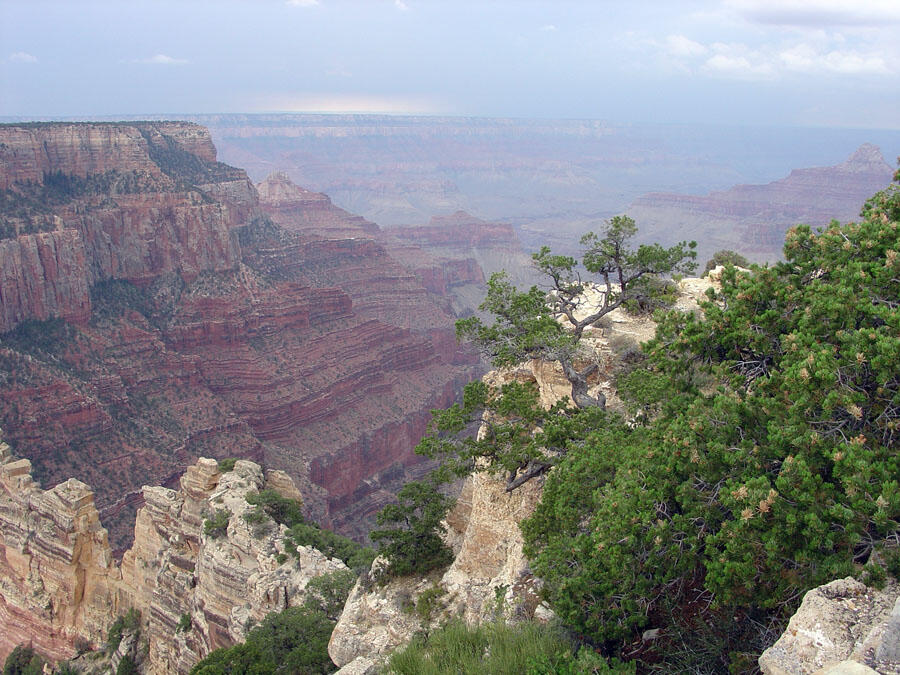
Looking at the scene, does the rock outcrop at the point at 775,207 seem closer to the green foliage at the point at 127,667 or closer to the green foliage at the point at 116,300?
the green foliage at the point at 116,300

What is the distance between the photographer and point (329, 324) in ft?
227

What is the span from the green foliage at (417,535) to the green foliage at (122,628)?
1568cm

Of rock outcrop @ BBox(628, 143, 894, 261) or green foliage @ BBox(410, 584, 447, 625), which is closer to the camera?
green foliage @ BBox(410, 584, 447, 625)

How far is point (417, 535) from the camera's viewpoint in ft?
59.0

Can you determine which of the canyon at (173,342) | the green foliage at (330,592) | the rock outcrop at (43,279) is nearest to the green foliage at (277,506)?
the green foliage at (330,592)

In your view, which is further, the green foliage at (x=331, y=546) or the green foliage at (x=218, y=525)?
the green foliage at (x=218, y=525)

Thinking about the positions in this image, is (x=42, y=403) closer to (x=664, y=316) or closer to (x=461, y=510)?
(x=461, y=510)

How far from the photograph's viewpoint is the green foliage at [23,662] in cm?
2828

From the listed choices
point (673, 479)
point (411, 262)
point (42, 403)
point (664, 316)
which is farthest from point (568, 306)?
point (411, 262)

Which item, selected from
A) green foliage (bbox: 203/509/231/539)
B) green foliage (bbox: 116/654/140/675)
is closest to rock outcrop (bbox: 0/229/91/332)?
green foliage (bbox: 116/654/140/675)

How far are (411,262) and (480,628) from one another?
11568 cm

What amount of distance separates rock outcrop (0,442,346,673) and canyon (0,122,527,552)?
6106 millimetres

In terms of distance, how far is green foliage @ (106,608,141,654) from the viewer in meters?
27.8

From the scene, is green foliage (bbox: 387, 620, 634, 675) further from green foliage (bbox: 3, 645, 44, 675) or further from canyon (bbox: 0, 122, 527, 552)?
canyon (bbox: 0, 122, 527, 552)
